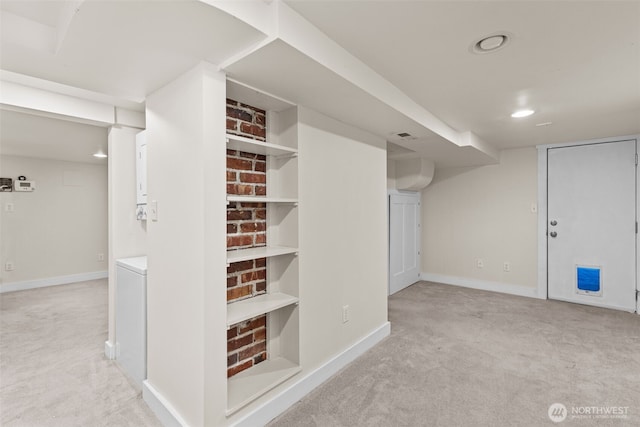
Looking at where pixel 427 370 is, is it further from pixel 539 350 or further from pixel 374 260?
pixel 539 350

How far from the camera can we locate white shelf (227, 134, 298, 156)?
1.71 m

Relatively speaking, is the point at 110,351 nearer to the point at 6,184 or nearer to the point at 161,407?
the point at 161,407

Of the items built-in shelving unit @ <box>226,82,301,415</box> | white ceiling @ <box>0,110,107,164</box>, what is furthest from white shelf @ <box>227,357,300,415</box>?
white ceiling @ <box>0,110,107,164</box>

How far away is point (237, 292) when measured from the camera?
6.44ft

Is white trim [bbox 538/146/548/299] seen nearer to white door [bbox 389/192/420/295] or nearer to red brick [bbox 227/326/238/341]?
white door [bbox 389/192/420/295]

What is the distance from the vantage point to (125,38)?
1.30 metres

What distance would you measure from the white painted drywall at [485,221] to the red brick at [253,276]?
381cm

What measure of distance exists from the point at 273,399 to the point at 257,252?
865 mm

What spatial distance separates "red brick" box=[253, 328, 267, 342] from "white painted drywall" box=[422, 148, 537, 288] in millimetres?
3803

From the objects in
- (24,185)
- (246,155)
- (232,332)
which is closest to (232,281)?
(232,332)

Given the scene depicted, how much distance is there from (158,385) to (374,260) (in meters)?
1.87

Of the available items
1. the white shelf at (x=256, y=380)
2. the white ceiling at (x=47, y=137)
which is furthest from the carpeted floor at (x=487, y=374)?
the white ceiling at (x=47, y=137)

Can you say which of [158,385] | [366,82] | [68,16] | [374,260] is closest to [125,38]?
[68,16]

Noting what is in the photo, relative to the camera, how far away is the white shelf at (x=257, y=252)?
1.70 m
